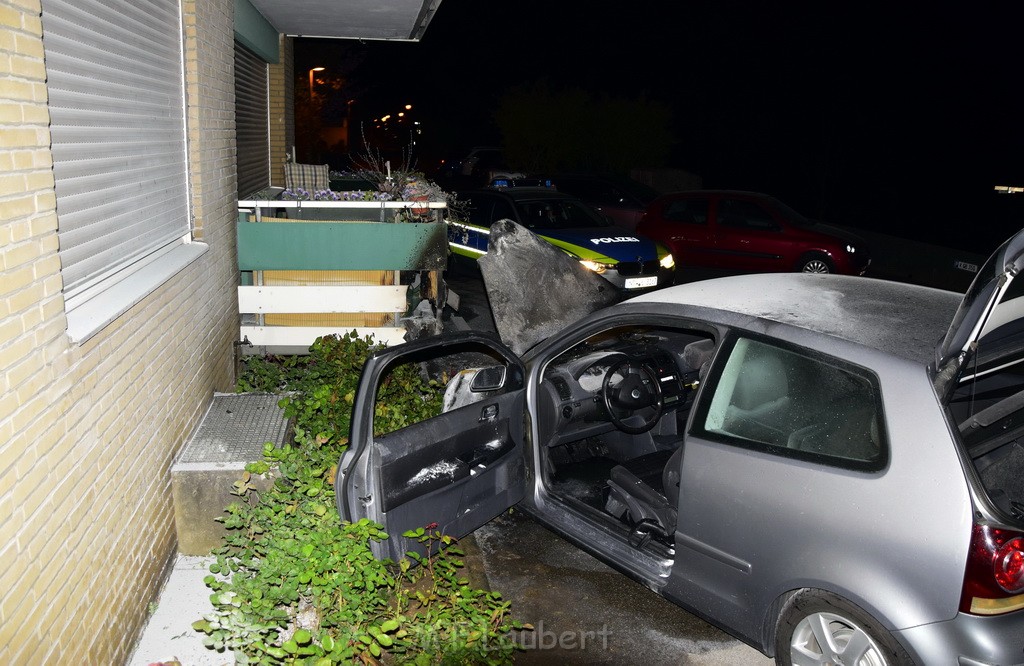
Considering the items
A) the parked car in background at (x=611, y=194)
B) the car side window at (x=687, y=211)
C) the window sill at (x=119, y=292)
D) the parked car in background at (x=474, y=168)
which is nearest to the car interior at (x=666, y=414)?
the window sill at (x=119, y=292)

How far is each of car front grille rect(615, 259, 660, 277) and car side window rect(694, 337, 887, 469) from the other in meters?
A: 8.02

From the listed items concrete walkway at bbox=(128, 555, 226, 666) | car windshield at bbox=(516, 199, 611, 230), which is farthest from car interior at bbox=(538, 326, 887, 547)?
car windshield at bbox=(516, 199, 611, 230)

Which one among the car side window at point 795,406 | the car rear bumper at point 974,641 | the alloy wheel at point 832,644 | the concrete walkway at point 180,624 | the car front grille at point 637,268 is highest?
the car side window at point 795,406

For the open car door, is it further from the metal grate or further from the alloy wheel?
the alloy wheel

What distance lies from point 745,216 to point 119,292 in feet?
39.6

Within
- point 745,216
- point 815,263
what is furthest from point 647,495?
point 745,216

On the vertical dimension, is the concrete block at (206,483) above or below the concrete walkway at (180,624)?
above

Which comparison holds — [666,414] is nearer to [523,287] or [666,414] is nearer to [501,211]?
[523,287]

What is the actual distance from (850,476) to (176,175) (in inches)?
177

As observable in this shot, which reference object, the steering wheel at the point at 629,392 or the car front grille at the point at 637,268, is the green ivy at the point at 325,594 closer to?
the steering wheel at the point at 629,392

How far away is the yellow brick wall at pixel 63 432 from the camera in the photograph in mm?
2908

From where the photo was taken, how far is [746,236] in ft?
47.7

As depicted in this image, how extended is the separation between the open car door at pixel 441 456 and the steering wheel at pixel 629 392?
66 centimetres

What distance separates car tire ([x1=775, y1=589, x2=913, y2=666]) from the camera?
3.30 m
